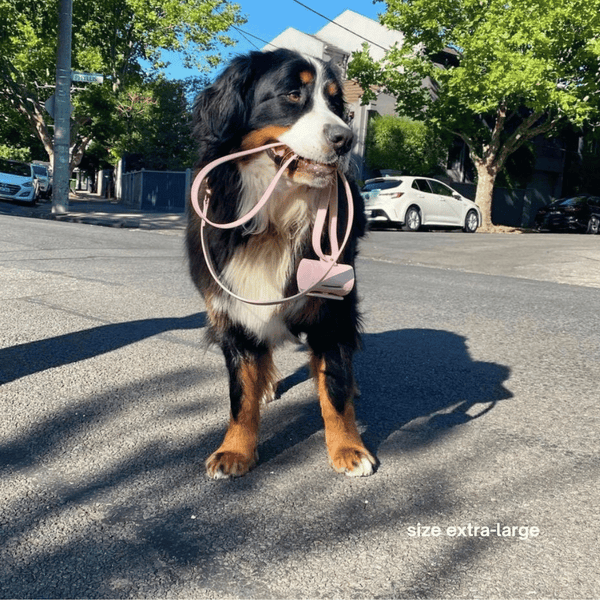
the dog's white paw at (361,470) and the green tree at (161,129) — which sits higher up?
the green tree at (161,129)

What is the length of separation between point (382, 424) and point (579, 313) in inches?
146

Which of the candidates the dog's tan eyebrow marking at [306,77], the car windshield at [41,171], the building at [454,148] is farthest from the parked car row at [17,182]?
the dog's tan eyebrow marking at [306,77]

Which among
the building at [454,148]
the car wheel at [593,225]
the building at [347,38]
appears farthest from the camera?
the building at [347,38]

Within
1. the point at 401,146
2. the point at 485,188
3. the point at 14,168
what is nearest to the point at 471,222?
the point at 485,188

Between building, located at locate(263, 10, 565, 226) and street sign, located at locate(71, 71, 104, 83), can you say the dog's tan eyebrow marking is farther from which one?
building, located at locate(263, 10, 565, 226)

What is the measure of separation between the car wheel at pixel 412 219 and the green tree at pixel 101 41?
38.1 ft

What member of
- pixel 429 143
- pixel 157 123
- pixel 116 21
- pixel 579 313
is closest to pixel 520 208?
pixel 429 143

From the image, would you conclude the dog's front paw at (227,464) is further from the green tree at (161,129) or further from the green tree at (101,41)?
the green tree at (161,129)

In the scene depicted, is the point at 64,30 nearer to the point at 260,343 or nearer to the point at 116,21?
the point at 116,21

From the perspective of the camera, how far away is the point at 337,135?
2.36m

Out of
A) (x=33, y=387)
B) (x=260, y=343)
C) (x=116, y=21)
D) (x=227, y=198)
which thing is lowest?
(x=33, y=387)

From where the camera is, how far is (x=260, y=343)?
9.30ft

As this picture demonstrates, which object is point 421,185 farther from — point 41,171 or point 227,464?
point 227,464

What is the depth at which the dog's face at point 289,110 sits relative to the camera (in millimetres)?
2398
